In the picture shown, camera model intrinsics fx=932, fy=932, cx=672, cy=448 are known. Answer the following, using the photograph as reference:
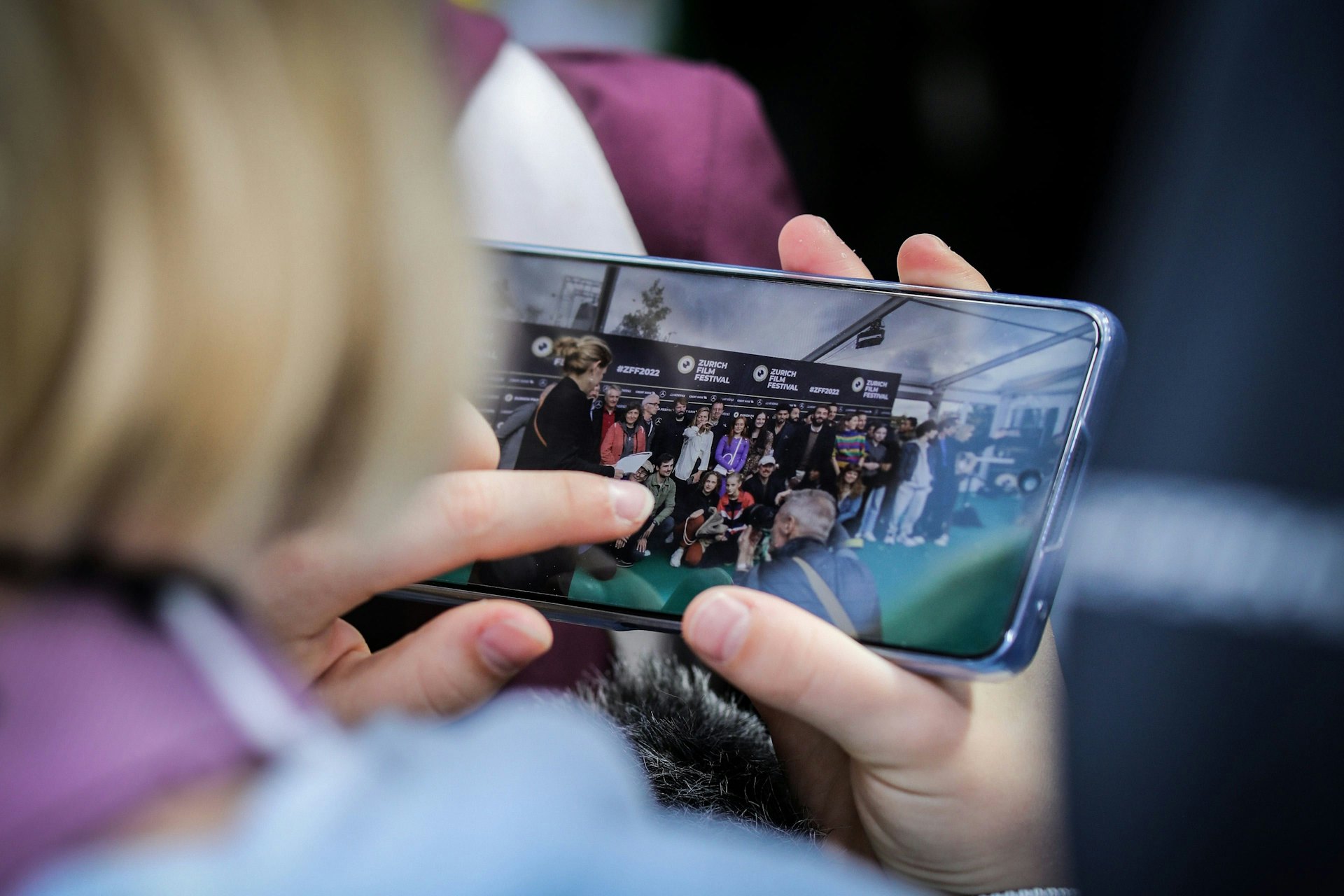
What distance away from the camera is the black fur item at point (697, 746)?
1.24ft

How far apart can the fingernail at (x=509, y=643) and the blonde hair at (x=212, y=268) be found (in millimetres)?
161

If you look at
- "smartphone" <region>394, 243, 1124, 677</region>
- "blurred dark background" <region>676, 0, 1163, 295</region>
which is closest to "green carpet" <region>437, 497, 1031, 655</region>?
"smartphone" <region>394, 243, 1124, 677</region>

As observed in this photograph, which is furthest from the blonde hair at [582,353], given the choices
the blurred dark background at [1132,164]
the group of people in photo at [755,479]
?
the blurred dark background at [1132,164]

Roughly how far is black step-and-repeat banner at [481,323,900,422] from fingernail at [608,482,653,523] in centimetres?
4

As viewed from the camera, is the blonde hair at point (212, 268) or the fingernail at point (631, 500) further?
the fingernail at point (631, 500)

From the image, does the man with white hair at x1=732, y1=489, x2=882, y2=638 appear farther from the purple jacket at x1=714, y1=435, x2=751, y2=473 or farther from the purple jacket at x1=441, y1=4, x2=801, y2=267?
the purple jacket at x1=441, y1=4, x2=801, y2=267

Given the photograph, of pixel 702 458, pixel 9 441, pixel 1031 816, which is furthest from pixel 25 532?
pixel 1031 816

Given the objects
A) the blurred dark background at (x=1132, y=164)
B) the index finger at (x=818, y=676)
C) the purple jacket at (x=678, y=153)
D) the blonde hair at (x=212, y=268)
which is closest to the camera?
the blonde hair at (x=212, y=268)

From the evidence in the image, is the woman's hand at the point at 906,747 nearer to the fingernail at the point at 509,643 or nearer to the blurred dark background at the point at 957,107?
the fingernail at the point at 509,643

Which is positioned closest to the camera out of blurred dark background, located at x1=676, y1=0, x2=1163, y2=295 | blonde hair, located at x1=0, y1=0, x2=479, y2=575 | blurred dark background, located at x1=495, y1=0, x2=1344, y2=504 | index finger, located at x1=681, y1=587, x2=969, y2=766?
blonde hair, located at x1=0, y1=0, x2=479, y2=575

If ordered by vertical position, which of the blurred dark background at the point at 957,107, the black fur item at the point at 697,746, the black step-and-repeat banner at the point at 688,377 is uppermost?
the blurred dark background at the point at 957,107

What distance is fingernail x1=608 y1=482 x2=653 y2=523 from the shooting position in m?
0.37

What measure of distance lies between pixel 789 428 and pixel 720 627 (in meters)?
0.09

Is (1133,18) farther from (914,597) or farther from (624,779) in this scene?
(624,779)
